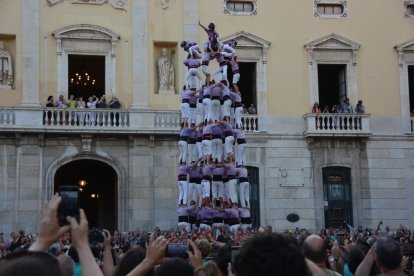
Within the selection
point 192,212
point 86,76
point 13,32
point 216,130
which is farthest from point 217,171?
point 86,76

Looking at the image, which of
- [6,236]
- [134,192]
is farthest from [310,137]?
[6,236]

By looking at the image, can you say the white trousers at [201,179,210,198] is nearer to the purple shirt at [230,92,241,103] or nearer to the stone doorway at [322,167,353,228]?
the purple shirt at [230,92,241,103]

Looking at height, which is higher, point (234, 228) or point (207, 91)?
point (207, 91)

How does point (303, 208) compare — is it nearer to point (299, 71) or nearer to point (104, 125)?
point (299, 71)

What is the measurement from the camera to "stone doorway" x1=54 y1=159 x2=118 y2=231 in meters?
34.2

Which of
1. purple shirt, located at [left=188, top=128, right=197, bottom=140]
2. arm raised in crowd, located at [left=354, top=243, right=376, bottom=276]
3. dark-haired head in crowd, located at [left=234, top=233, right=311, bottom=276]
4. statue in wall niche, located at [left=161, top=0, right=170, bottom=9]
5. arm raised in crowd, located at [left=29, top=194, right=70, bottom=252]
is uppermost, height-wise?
statue in wall niche, located at [left=161, top=0, right=170, bottom=9]

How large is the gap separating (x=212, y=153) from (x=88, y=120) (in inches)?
409

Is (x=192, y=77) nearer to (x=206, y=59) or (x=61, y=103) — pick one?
(x=206, y=59)

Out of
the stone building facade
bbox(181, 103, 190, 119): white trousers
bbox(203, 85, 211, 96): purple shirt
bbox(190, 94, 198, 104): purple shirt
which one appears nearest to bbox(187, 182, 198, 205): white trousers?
bbox(181, 103, 190, 119): white trousers

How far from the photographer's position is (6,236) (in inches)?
1096

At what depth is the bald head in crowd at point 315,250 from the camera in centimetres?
685

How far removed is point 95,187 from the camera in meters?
35.7

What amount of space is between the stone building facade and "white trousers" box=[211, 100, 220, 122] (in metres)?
9.39

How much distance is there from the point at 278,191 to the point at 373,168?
4381mm
